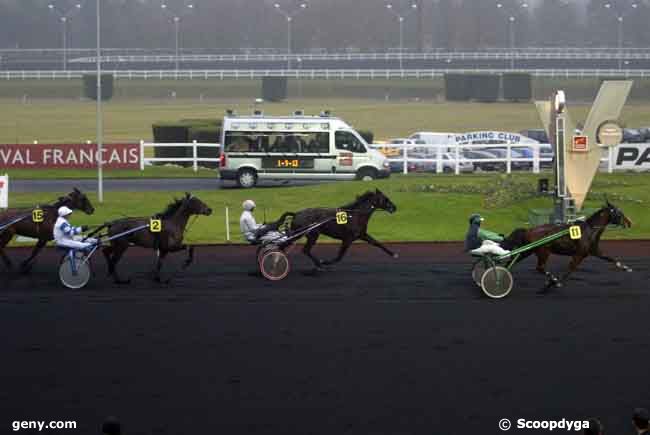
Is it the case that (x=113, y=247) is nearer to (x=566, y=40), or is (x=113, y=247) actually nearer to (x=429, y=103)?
(x=429, y=103)

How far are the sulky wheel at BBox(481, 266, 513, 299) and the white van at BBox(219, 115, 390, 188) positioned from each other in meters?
17.2

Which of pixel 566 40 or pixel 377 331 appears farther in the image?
pixel 566 40

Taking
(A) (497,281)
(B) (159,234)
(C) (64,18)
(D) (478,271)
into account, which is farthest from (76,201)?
(C) (64,18)

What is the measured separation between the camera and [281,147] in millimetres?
34125

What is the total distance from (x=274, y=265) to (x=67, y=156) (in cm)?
2204

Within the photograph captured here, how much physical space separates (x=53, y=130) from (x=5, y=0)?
79.1 metres

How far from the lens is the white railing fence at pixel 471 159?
35.8 m

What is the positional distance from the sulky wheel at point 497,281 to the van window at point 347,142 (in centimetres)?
1734

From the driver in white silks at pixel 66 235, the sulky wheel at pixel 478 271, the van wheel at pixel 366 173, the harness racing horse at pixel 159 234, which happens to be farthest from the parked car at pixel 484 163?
the driver in white silks at pixel 66 235

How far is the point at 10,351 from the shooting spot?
14023 millimetres

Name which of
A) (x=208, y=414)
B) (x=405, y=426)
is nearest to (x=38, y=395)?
(x=208, y=414)

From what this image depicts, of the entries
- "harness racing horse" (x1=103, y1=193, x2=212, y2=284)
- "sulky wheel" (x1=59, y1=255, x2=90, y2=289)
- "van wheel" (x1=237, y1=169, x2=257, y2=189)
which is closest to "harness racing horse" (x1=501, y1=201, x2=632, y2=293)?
"harness racing horse" (x1=103, y1=193, x2=212, y2=284)

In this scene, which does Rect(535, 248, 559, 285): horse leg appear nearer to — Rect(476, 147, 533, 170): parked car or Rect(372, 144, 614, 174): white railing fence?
Rect(372, 144, 614, 174): white railing fence

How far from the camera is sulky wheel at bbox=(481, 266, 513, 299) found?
17.3 meters
